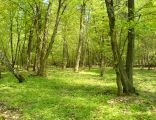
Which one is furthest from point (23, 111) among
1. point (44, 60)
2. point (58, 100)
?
point (44, 60)

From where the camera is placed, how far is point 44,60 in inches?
1045

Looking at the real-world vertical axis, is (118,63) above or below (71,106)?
above

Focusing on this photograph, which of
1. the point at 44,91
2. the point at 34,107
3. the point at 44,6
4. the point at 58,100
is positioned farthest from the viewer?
the point at 44,6

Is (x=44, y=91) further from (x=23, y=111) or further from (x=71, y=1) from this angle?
(x=71, y=1)

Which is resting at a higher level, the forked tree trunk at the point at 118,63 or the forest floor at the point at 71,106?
the forked tree trunk at the point at 118,63

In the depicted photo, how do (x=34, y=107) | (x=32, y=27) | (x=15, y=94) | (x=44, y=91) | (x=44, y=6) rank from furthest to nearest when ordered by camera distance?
(x=32, y=27) → (x=44, y=6) → (x=44, y=91) → (x=15, y=94) → (x=34, y=107)

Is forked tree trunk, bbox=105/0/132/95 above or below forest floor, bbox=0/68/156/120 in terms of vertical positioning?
above

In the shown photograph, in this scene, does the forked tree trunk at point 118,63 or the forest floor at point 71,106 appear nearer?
the forest floor at point 71,106

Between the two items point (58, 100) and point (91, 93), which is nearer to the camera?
point (58, 100)

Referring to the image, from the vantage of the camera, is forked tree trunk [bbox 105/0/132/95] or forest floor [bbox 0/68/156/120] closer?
forest floor [bbox 0/68/156/120]

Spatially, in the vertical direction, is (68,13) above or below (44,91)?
above

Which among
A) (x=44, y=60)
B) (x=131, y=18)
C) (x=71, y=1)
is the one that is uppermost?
(x=71, y=1)

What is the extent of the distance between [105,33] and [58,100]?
52.5 feet

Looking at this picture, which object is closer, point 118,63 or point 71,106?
point 71,106
